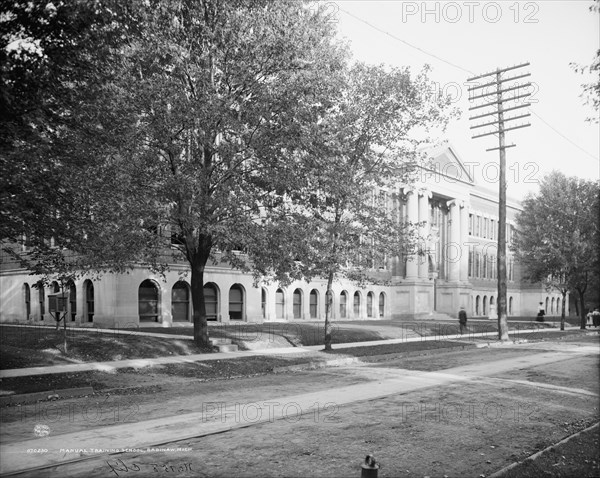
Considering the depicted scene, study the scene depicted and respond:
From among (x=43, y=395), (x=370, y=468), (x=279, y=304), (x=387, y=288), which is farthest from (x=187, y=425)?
(x=387, y=288)

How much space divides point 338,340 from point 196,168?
11783mm

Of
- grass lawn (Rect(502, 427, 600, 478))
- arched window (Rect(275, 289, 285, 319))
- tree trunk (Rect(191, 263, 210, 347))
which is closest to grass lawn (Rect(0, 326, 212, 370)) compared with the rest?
tree trunk (Rect(191, 263, 210, 347))

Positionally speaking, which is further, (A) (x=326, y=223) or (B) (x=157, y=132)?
(A) (x=326, y=223)

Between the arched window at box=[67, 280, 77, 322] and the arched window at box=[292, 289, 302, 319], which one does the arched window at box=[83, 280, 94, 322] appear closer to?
the arched window at box=[67, 280, 77, 322]

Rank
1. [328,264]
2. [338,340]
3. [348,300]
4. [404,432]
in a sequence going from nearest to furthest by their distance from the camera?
[404,432]
[328,264]
[338,340]
[348,300]

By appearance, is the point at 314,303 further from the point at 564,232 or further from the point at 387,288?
the point at 564,232

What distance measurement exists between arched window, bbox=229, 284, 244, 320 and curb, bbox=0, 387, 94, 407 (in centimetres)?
2220

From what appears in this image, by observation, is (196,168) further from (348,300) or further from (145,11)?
(348,300)

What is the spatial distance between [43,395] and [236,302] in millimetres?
23259

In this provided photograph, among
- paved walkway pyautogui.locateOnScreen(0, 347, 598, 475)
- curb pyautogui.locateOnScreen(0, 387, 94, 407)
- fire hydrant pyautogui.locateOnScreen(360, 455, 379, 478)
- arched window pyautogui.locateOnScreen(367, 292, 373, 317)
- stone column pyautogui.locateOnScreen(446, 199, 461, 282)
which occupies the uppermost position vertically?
stone column pyautogui.locateOnScreen(446, 199, 461, 282)

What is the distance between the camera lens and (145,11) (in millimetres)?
13711

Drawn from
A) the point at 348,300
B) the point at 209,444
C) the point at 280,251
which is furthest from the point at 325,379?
the point at 348,300

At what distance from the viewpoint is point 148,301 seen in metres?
29.7

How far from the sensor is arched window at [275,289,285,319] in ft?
128
